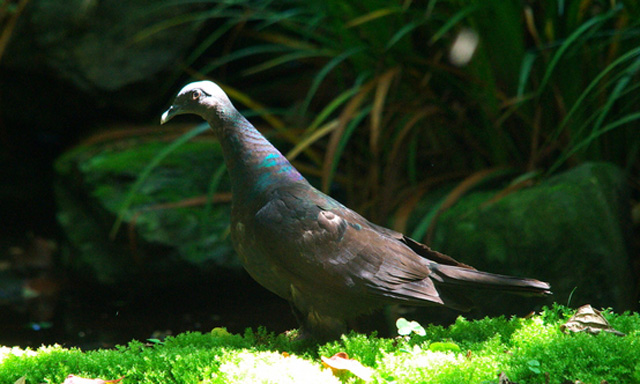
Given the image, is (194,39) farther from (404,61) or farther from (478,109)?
(478,109)

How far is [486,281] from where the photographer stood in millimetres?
2428

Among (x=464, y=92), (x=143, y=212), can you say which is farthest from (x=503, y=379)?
(x=143, y=212)

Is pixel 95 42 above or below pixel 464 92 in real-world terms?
above

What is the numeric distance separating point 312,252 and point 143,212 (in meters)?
2.51

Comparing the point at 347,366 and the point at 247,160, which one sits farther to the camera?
the point at 247,160

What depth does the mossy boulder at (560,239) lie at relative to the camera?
3.39 meters

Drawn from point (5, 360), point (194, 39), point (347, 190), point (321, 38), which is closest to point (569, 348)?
point (5, 360)

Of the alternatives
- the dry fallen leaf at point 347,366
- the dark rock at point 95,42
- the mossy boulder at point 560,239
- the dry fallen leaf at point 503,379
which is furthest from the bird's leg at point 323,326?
the dark rock at point 95,42

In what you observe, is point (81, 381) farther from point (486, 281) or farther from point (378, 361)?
point (486, 281)

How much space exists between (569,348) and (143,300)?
3014 mm

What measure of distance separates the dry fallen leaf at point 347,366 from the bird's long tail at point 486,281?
49 cm

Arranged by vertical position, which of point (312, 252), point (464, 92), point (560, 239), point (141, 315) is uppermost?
point (464, 92)

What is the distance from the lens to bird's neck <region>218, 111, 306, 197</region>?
2.42 meters

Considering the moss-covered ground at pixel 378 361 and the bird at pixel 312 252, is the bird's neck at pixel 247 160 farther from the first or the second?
the moss-covered ground at pixel 378 361
